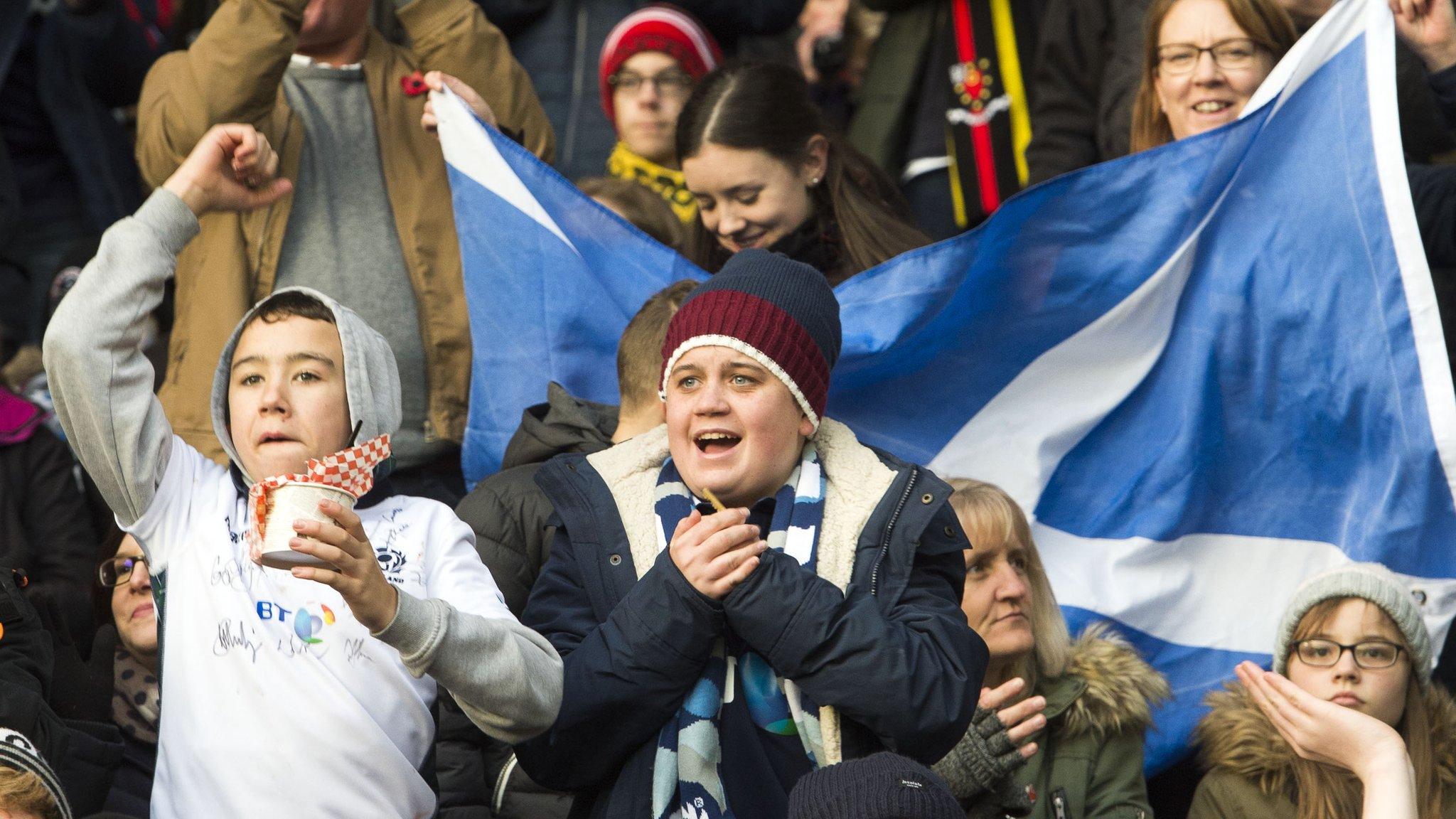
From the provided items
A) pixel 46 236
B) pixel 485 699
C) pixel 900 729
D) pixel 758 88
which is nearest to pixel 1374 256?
pixel 758 88

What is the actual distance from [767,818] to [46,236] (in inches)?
194

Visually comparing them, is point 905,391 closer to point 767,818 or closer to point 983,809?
point 983,809

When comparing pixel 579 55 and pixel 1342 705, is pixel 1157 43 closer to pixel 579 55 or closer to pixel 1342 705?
pixel 1342 705

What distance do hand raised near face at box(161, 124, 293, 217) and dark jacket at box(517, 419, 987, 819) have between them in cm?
100

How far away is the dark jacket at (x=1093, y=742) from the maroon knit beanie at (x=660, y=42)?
9.42 ft

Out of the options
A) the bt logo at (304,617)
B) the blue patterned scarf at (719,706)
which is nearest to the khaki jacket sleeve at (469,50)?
the blue patterned scarf at (719,706)

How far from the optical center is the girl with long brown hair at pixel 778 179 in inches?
210

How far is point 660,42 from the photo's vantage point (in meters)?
6.53

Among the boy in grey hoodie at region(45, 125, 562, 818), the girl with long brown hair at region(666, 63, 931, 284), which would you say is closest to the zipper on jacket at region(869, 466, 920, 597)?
the boy in grey hoodie at region(45, 125, 562, 818)

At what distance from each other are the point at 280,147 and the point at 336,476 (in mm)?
2299

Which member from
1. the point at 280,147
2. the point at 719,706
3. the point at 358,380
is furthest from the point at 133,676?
the point at 719,706

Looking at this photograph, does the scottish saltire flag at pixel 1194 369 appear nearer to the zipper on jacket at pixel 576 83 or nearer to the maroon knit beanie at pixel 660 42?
the maroon knit beanie at pixel 660 42

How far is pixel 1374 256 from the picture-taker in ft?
16.0

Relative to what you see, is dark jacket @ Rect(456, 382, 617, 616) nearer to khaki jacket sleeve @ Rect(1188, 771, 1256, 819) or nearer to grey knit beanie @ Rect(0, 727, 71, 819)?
grey knit beanie @ Rect(0, 727, 71, 819)
